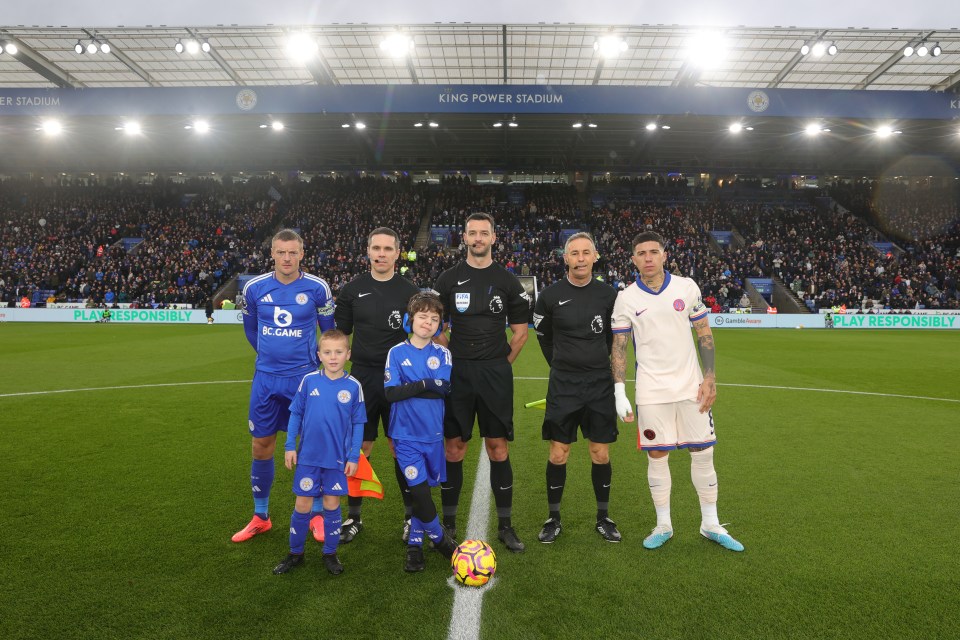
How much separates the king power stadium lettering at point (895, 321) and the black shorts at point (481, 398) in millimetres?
25263

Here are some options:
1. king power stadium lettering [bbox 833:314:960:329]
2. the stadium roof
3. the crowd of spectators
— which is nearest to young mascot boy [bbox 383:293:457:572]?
the stadium roof

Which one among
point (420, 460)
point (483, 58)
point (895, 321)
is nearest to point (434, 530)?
point (420, 460)

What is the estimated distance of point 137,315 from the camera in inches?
1002

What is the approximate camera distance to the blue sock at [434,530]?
12.2ft

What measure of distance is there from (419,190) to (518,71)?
14001 millimetres

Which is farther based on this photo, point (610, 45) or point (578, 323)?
point (610, 45)

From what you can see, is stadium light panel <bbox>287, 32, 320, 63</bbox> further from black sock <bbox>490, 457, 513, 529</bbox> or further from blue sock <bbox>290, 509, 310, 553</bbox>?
blue sock <bbox>290, 509, 310, 553</bbox>

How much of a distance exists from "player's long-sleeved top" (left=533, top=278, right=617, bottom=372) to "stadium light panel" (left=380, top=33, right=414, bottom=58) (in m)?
20.9

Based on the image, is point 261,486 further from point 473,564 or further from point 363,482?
point 473,564

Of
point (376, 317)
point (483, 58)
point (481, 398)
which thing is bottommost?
point (481, 398)

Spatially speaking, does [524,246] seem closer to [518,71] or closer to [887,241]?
[518,71]

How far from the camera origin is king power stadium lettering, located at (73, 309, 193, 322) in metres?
25.3

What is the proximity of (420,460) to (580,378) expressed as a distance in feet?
4.33

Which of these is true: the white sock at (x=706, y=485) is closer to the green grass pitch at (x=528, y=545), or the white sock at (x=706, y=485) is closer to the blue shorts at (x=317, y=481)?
the green grass pitch at (x=528, y=545)
